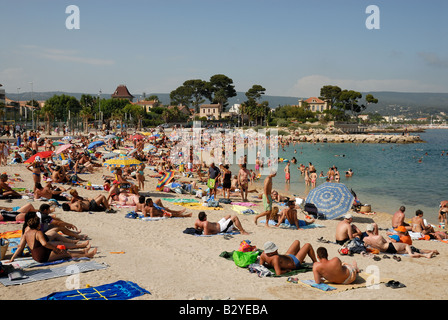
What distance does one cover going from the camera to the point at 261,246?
830 cm

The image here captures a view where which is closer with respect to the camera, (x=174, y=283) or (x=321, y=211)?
(x=174, y=283)

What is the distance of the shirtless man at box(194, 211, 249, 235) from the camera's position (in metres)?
8.80

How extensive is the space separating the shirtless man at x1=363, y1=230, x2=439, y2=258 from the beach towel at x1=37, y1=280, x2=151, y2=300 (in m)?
4.94

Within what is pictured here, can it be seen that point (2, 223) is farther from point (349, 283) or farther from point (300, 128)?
point (300, 128)

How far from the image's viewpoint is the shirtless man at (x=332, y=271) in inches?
237

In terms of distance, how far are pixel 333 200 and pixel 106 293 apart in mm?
7459

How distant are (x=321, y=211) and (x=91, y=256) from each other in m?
6.80

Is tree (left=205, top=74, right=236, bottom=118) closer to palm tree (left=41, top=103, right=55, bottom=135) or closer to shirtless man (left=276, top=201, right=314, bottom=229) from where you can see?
palm tree (left=41, top=103, right=55, bottom=135)

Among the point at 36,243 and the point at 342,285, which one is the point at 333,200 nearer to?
the point at 342,285

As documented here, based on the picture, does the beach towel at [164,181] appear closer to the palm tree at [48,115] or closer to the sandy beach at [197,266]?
the sandy beach at [197,266]

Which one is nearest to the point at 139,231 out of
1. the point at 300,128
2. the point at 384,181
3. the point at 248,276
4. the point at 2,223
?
the point at 2,223

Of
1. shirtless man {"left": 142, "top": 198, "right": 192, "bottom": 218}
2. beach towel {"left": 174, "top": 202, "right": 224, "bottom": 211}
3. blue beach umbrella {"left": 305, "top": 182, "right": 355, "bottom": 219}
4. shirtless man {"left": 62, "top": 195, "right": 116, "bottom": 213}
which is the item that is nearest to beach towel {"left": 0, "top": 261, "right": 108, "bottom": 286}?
shirtless man {"left": 142, "top": 198, "right": 192, "bottom": 218}

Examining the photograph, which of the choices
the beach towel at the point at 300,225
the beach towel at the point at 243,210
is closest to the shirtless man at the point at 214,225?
the beach towel at the point at 300,225
